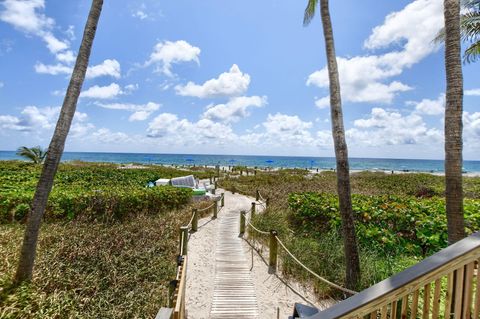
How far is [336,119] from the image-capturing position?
570 cm

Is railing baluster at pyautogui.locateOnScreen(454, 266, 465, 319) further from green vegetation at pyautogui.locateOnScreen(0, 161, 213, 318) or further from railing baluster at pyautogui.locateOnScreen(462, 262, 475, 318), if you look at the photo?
green vegetation at pyautogui.locateOnScreen(0, 161, 213, 318)

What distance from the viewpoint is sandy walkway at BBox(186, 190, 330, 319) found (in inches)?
228

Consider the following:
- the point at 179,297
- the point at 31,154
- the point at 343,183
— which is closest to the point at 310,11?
the point at 343,183

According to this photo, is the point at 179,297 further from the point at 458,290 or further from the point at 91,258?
the point at 91,258

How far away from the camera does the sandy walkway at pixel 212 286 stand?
5784mm

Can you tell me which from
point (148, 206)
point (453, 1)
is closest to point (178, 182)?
point (148, 206)

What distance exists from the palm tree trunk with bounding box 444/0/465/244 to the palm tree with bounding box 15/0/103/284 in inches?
260

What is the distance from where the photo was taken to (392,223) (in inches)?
364

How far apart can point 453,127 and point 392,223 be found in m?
6.48

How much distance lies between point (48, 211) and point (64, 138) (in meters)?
6.57

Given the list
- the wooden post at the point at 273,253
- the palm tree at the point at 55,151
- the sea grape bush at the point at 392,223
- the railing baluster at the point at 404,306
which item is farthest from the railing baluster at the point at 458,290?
the sea grape bush at the point at 392,223

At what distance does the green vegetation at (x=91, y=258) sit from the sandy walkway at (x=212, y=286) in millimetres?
692

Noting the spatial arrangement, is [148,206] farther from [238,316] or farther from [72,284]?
[238,316]

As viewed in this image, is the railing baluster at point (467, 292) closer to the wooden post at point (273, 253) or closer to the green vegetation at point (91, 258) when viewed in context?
the green vegetation at point (91, 258)
